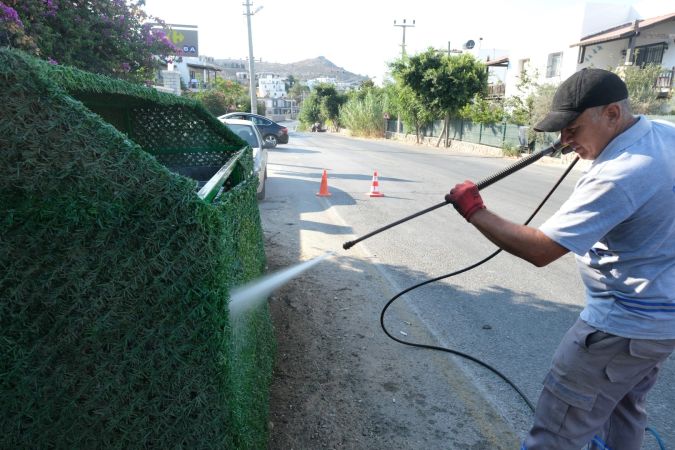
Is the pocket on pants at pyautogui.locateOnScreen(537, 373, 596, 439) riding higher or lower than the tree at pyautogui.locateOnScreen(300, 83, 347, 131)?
lower

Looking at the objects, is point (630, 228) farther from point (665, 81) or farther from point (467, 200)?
point (665, 81)

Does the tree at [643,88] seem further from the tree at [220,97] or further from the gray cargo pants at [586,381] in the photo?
the tree at [220,97]

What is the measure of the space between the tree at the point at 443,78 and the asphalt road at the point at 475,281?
16.1 m

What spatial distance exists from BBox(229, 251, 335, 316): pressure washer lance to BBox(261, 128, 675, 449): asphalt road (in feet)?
1.52

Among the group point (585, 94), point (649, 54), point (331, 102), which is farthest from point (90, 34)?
point (331, 102)

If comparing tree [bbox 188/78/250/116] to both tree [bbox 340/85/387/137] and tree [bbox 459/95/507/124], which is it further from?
tree [bbox 459/95/507/124]

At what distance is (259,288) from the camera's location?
128 inches

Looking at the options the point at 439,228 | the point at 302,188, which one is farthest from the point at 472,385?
the point at 302,188

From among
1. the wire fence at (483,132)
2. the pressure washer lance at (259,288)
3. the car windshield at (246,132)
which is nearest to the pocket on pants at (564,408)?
the pressure washer lance at (259,288)

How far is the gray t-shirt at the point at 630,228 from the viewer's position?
1708 millimetres

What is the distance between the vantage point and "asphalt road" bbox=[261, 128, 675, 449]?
3350 millimetres

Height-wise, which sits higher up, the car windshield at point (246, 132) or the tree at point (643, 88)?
the tree at point (643, 88)

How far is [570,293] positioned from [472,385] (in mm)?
2267

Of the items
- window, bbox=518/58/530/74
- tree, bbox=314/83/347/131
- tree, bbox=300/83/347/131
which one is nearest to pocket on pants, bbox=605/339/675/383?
window, bbox=518/58/530/74
